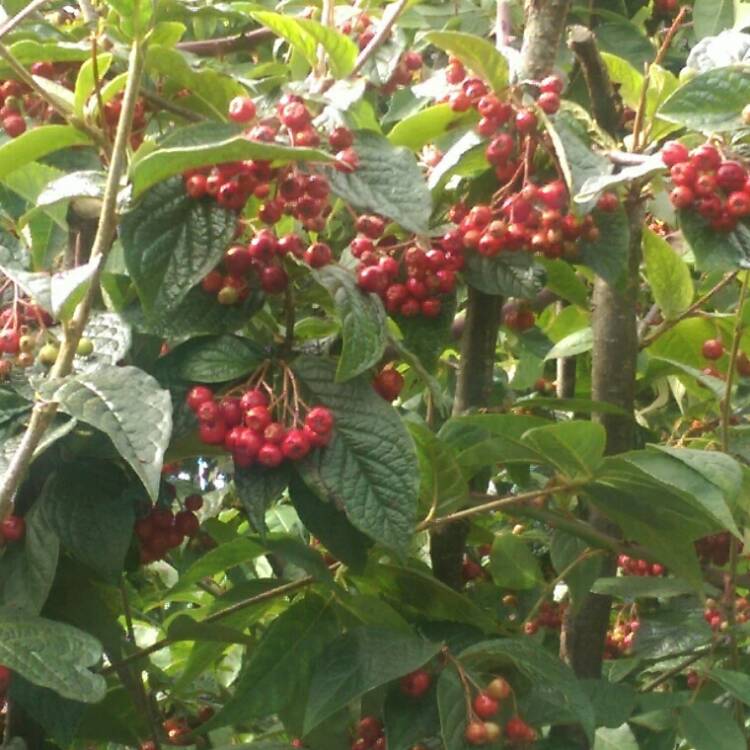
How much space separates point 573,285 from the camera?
154 centimetres

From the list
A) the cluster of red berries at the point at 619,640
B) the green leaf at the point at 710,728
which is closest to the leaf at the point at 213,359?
the green leaf at the point at 710,728

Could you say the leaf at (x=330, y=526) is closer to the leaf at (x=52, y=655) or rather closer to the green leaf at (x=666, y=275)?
the leaf at (x=52, y=655)

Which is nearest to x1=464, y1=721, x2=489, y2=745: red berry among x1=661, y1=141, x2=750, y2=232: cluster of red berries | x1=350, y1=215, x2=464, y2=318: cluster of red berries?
x1=350, y1=215, x2=464, y2=318: cluster of red berries

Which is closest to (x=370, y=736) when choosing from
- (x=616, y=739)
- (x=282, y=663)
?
(x=282, y=663)

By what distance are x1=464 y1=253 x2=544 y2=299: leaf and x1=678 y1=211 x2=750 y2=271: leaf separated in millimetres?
145

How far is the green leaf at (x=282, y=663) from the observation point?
1.28 m

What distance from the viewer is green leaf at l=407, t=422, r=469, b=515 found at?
3.93ft

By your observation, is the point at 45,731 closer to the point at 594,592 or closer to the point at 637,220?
the point at 594,592

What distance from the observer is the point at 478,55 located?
1247mm

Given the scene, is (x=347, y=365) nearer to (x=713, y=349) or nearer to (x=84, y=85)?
(x=84, y=85)

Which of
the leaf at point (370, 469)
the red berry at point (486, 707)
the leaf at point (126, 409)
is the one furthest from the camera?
the red berry at point (486, 707)

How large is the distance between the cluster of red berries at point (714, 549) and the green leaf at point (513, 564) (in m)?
0.24

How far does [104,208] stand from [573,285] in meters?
0.67

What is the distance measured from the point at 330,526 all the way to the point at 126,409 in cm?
28
